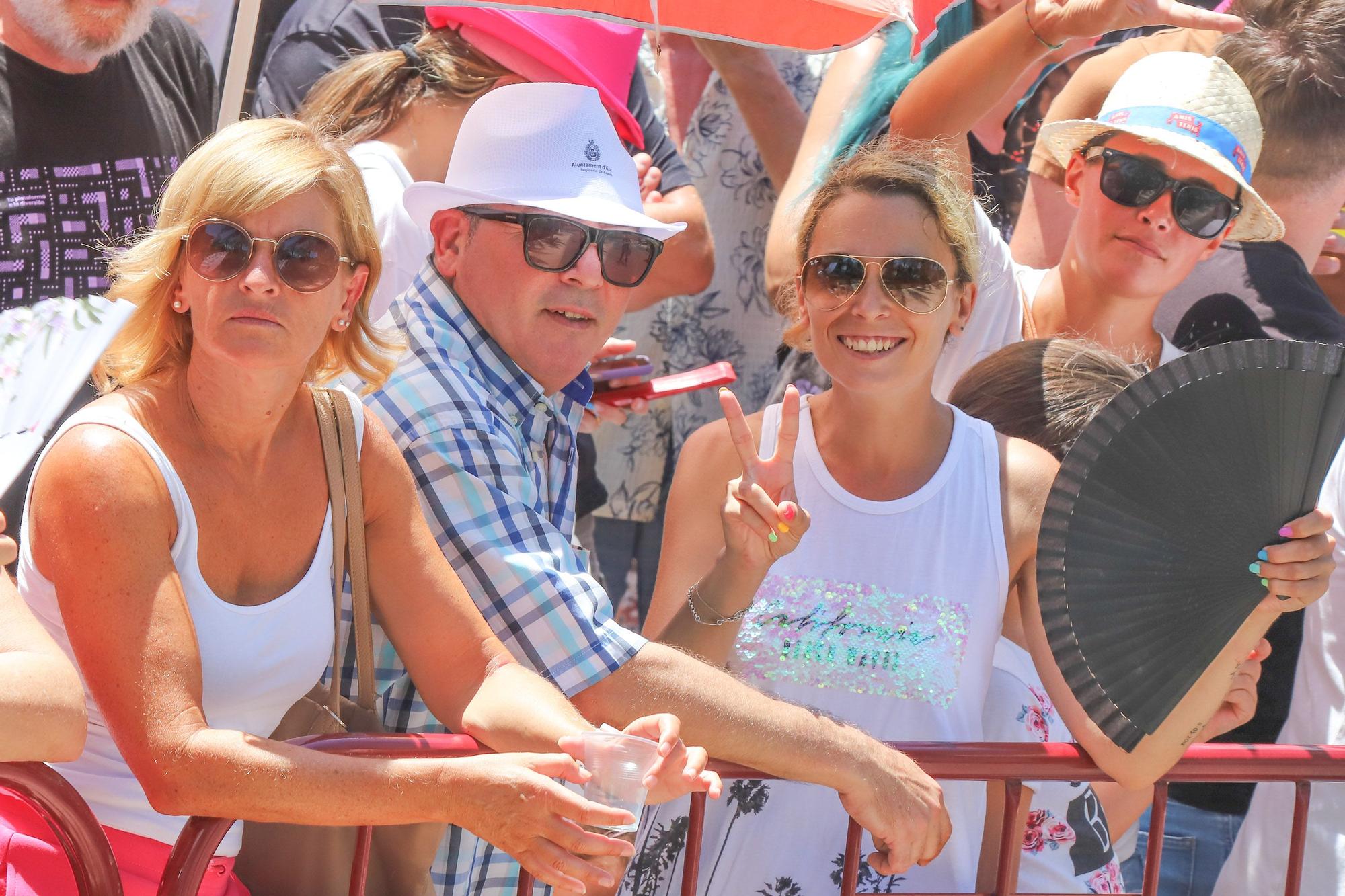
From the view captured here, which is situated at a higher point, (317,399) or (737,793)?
(317,399)

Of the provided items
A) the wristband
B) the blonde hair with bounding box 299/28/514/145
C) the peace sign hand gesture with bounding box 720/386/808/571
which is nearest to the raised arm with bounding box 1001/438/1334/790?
the peace sign hand gesture with bounding box 720/386/808/571

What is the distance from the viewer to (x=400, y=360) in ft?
8.53

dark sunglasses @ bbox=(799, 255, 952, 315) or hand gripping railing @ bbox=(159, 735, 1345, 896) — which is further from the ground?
dark sunglasses @ bbox=(799, 255, 952, 315)

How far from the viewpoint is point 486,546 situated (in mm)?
2432

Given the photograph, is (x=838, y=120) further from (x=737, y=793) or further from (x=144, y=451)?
(x=144, y=451)

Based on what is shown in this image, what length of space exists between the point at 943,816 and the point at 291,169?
5.09 feet

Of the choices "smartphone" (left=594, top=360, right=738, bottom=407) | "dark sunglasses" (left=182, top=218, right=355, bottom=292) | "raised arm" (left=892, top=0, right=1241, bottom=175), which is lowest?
"dark sunglasses" (left=182, top=218, right=355, bottom=292)

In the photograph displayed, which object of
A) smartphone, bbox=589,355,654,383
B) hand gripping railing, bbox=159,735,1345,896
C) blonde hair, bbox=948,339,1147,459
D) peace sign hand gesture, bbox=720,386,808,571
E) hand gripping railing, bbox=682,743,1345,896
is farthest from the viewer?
smartphone, bbox=589,355,654,383

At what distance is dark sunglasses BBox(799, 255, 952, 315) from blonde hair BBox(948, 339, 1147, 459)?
0.41 meters

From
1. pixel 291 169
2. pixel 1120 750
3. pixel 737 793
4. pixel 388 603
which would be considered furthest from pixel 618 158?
pixel 1120 750

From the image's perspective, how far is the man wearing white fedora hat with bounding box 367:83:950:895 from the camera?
2373 mm

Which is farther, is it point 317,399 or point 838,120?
point 838,120

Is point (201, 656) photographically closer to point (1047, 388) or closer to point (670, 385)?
point (670, 385)

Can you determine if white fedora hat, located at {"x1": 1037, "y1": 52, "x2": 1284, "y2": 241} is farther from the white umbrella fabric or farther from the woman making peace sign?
the white umbrella fabric
